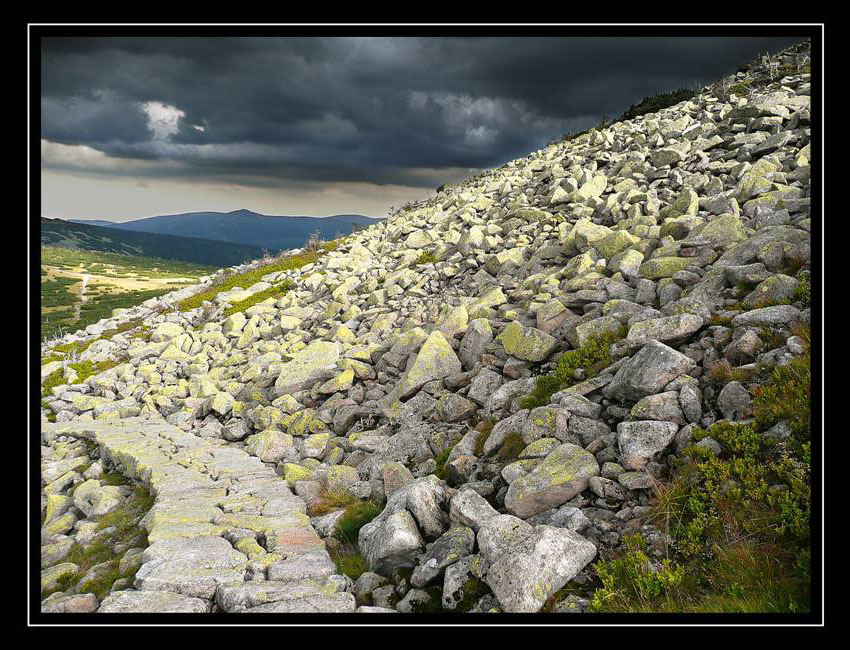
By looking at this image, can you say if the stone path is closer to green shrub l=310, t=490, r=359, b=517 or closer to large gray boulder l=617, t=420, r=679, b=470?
green shrub l=310, t=490, r=359, b=517

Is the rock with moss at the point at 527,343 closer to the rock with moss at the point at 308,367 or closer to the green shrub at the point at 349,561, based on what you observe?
the green shrub at the point at 349,561

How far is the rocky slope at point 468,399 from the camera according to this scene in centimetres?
720

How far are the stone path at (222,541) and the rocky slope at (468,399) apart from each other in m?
0.05

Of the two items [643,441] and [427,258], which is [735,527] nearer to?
[643,441]

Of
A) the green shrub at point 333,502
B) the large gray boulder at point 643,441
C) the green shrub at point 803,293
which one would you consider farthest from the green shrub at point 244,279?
the green shrub at point 803,293

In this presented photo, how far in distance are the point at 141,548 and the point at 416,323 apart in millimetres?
12535

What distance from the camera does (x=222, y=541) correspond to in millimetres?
9031

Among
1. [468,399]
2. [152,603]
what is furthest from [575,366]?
[152,603]

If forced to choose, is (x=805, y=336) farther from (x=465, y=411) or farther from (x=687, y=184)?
(x=687, y=184)

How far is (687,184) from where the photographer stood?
21031 mm

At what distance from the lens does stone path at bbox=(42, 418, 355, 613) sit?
6898 mm

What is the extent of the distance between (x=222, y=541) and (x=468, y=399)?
6.60 m
